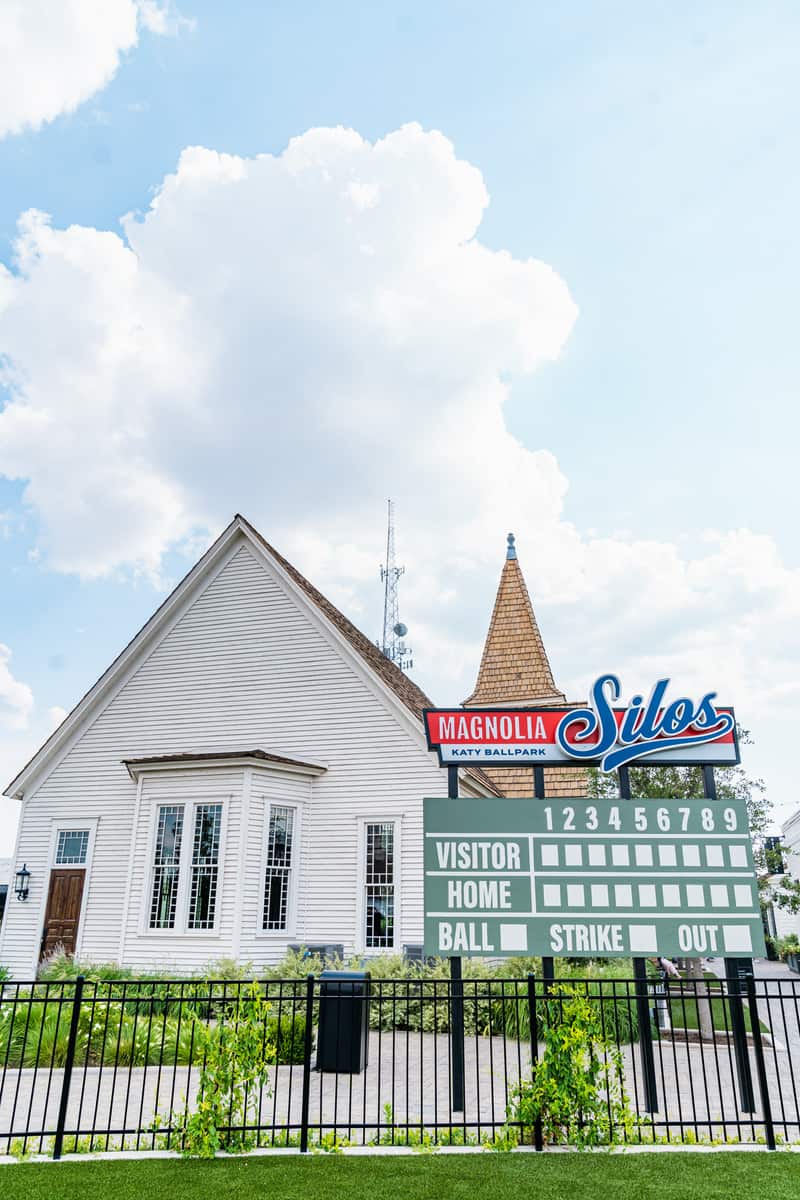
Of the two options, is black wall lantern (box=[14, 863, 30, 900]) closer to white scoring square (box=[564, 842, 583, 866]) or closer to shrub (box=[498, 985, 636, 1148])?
white scoring square (box=[564, 842, 583, 866])

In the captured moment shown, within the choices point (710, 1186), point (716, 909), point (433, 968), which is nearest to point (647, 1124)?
point (710, 1186)

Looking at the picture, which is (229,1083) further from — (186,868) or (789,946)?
(789,946)

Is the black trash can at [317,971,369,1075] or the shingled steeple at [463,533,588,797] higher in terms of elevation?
the shingled steeple at [463,533,588,797]

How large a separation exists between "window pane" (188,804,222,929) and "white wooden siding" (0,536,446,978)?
1.28ft

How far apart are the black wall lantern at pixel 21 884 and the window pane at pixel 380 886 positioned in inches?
308

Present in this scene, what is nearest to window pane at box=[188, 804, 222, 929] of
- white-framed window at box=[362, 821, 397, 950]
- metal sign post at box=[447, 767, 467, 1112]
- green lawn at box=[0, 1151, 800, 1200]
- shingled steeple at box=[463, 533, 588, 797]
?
white-framed window at box=[362, 821, 397, 950]

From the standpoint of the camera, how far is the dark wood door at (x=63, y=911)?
685 inches

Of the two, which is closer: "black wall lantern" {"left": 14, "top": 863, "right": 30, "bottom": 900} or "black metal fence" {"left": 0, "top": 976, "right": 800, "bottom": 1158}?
"black metal fence" {"left": 0, "top": 976, "right": 800, "bottom": 1158}

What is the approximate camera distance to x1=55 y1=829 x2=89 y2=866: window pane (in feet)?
59.6

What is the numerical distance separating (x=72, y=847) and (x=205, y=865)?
4464 millimetres

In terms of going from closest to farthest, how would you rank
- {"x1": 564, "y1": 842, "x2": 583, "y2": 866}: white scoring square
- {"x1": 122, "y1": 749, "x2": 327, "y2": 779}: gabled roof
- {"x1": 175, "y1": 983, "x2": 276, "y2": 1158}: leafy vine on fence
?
1. {"x1": 175, "y1": 983, "x2": 276, "y2": 1158}: leafy vine on fence
2. {"x1": 564, "y1": 842, "x2": 583, "y2": 866}: white scoring square
3. {"x1": 122, "y1": 749, "x2": 327, "y2": 779}: gabled roof

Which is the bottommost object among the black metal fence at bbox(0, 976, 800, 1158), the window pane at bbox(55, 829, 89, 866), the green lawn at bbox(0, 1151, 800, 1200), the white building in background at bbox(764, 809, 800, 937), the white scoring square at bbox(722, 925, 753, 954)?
the green lawn at bbox(0, 1151, 800, 1200)

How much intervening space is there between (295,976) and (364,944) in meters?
2.40

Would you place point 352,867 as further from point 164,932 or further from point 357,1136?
point 357,1136
